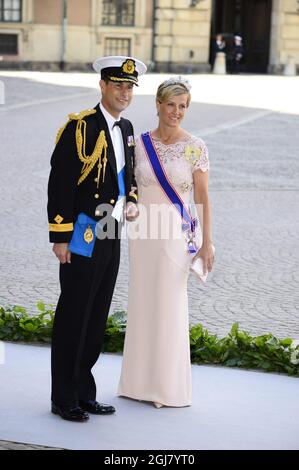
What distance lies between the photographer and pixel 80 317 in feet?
18.6

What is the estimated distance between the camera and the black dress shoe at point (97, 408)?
576 centimetres

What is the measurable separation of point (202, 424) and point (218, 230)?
5663 millimetres

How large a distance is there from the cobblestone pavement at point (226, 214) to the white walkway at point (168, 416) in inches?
48.7

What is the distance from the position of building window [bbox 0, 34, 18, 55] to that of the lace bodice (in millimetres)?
30578

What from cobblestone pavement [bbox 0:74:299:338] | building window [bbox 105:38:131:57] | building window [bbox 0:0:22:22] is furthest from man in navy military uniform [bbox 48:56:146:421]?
building window [bbox 105:38:131:57]

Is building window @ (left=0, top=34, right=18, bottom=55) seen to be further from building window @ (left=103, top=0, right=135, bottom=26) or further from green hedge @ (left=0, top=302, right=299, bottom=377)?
green hedge @ (left=0, top=302, right=299, bottom=377)

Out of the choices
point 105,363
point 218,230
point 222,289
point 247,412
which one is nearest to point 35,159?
point 218,230

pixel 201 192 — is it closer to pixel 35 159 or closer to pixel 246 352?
pixel 246 352

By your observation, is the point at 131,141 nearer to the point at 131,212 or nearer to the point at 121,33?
the point at 131,212

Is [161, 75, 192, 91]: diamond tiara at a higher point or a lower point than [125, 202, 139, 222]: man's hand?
higher

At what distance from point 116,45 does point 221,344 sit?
30683 millimetres

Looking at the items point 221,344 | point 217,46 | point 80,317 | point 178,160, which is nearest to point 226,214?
point 221,344

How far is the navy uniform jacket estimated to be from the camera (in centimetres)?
554

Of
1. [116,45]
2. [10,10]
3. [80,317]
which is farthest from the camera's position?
[116,45]
